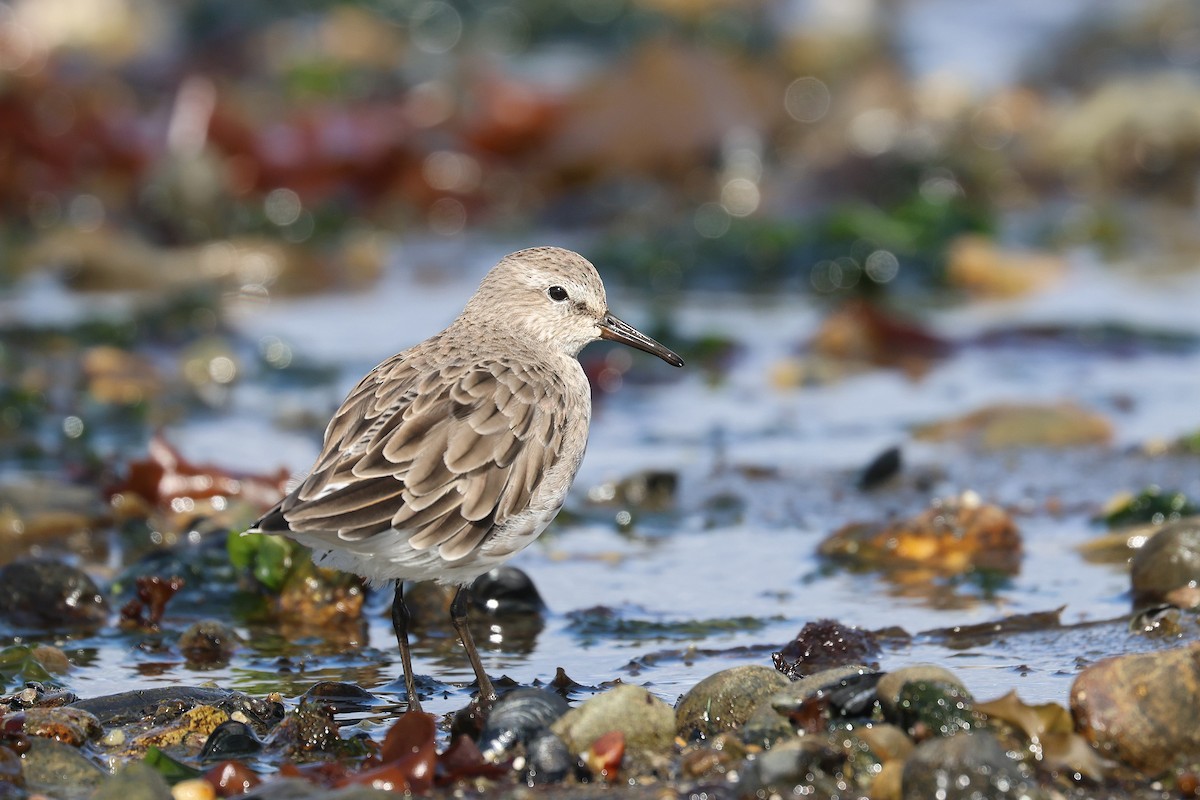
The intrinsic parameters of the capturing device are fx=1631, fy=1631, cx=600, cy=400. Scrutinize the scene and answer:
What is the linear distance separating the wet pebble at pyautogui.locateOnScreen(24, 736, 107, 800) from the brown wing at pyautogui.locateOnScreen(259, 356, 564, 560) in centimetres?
72

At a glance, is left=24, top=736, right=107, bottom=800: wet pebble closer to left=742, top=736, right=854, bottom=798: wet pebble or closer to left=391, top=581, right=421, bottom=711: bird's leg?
left=391, top=581, right=421, bottom=711: bird's leg

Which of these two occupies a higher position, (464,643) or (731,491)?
(731,491)

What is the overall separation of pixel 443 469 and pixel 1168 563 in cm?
234

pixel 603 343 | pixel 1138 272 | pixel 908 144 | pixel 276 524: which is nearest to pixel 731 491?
pixel 603 343

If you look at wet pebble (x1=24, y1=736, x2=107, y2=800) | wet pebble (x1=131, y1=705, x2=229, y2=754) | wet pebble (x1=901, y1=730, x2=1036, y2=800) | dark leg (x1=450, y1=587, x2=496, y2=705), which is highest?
dark leg (x1=450, y1=587, x2=496, y2=705)

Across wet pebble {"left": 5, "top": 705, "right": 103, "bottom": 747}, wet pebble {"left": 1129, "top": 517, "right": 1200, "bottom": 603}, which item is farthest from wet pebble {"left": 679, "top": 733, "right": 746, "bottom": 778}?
wet pebble {"left": 1129, "top": 517, "right": 1200, "bottom": 603}

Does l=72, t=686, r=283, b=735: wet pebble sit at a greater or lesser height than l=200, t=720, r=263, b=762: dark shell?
greater

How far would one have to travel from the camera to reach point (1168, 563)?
5.12 m

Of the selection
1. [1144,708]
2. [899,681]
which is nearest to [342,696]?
[899,681]

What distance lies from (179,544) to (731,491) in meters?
2.24

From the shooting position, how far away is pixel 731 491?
671 cm

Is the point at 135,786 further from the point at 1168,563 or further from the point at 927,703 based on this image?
the point at 1168,563

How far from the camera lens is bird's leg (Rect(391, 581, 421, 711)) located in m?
4.43

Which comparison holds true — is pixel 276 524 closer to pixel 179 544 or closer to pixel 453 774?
pixel 453 774
